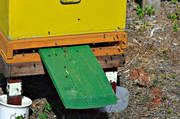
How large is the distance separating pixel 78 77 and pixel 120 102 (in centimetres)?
145

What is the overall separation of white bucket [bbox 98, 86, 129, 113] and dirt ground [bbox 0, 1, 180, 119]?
8 centimetres

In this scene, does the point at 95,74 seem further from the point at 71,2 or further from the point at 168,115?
the point at 168,115

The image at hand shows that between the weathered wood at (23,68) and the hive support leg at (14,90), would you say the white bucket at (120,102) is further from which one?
the hive support leg at (14,90)

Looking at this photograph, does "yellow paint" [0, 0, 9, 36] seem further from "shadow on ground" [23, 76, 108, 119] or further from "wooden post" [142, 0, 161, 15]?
"wooden post" [142, 0, 161, 15]

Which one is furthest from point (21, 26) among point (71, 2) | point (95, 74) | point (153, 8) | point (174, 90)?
point (153, 8)

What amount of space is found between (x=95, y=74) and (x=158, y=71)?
229 cm

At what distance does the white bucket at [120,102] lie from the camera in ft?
22.6

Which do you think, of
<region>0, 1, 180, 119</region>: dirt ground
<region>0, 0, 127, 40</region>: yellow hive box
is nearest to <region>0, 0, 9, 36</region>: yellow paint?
<region>0, 0, 127, 40</region>: yellow hive box

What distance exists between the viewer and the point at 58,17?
5.83 m

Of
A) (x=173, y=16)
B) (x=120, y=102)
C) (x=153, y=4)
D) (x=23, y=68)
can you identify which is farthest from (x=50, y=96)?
(x=173, y=16)

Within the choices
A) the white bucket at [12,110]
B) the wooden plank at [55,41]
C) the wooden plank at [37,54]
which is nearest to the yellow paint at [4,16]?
the wooden plank at [55,41]

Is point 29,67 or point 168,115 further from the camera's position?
point 168,115

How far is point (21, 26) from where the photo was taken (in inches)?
225

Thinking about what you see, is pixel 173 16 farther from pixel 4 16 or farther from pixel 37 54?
pixel 4 16
